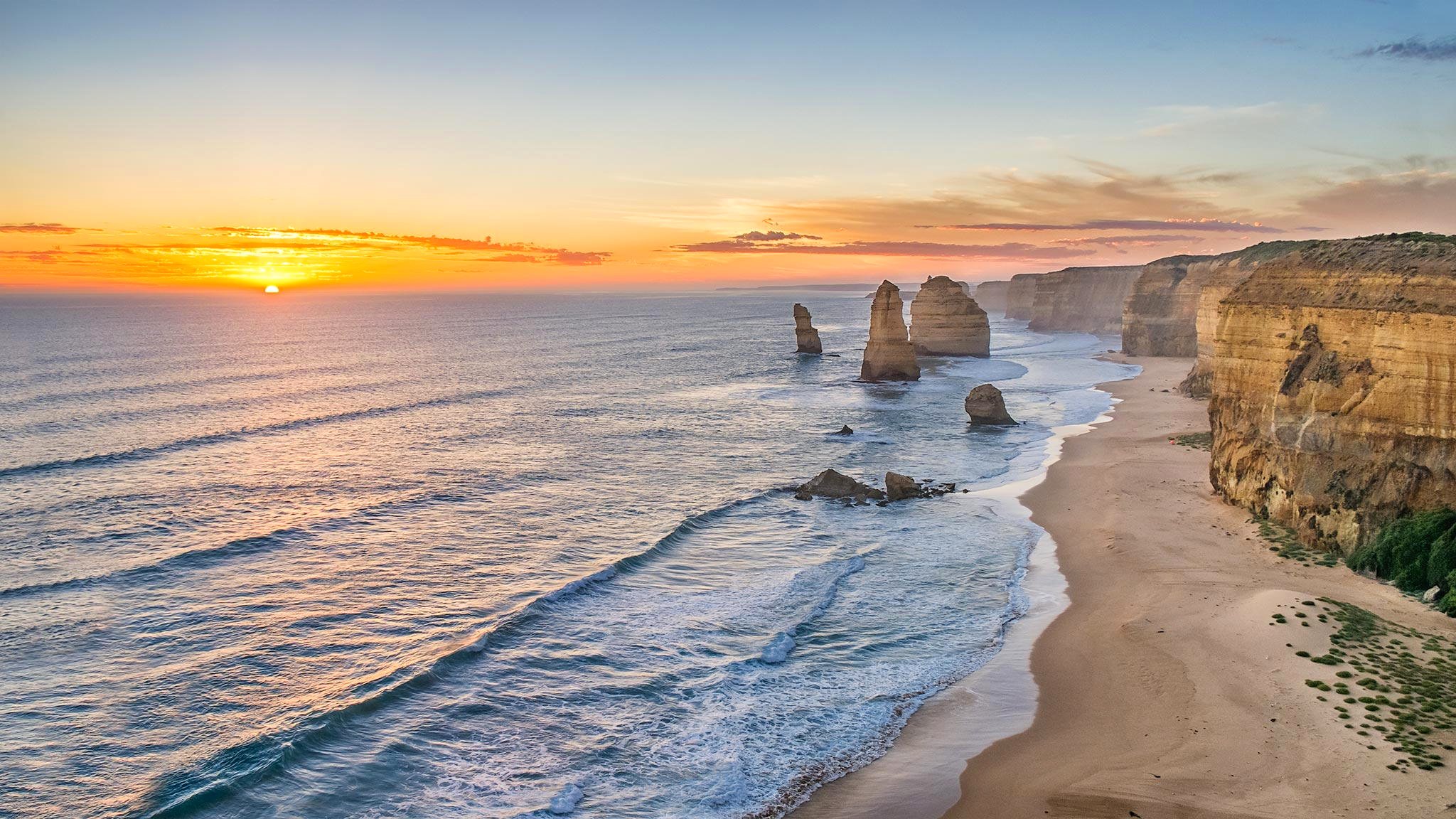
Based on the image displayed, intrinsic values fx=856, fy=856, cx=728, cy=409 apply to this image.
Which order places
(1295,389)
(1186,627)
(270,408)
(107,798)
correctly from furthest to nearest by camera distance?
1. (270,408)
2. (1295,389)
3. (1186,627)
4. (107,798)

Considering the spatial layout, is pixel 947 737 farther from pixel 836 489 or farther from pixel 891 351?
pixel 891 351

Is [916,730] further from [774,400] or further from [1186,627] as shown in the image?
[774,400]

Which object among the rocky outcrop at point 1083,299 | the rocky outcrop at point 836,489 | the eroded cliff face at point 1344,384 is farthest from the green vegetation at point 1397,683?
the rocky outcrop at point 1083,299

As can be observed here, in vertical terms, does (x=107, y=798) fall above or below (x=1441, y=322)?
below

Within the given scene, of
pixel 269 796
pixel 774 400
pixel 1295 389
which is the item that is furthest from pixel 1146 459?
pixel 269 796

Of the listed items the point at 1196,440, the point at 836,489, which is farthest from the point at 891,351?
the point at 836,489

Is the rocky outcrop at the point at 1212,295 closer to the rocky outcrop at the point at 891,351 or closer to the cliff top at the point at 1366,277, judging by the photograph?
the rocky outcrop at the point at 891,351

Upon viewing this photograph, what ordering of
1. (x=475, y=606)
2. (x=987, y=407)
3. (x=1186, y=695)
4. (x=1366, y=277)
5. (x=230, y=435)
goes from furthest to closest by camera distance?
(x=987, y=407) → (x=230, y=435) → (x=1366, y=277) → (x=475, y=606) → (x=1186, y=695)

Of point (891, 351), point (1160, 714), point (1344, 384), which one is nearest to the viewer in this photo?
point (1160, 714)
